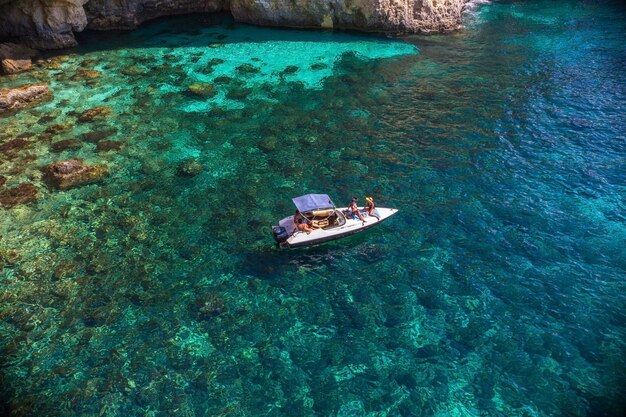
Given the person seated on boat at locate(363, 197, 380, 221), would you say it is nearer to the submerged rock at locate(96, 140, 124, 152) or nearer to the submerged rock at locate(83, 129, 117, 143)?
the submerged rock at locate(96, 140, 124, 152)

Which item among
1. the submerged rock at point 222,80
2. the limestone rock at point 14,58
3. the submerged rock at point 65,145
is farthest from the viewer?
the limestone rock at point 14,58

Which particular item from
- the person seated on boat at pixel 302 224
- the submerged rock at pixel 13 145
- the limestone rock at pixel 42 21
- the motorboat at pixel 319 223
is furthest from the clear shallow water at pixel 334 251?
the limestone rock at pixel 42 21

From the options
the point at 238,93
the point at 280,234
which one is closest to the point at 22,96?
the point at 238,93

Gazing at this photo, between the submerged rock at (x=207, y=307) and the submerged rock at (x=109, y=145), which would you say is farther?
the submerged rock at (x=109, y=145)

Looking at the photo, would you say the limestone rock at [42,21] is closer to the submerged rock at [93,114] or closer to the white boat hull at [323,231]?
the submerged rock at [93,114]

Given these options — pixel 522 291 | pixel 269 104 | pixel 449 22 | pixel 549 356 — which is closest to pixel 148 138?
pixel 269 104

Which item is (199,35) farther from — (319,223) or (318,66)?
(319,223)
